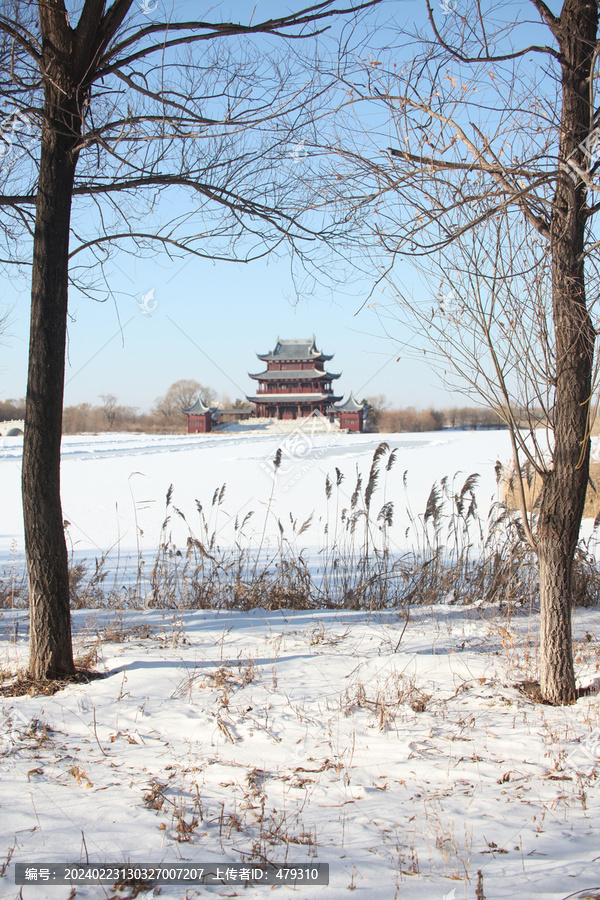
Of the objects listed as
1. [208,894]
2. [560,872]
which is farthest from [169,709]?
[560,872]

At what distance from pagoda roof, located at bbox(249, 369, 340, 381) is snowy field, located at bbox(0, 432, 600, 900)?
48.5 metres

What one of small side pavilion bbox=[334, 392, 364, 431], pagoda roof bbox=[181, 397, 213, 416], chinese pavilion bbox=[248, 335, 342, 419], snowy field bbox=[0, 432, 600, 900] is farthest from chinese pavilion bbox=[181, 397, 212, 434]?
snowy field bbox=[0, 432, 600, 900]

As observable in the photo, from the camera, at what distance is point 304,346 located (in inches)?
2185

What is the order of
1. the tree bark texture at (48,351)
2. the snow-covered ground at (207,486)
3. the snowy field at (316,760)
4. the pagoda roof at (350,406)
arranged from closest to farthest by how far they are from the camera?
the snowy field at (316,760) < the tree bark texture at (48,351) < the snow-covered ground at (207,486) < the pagoda roof at (350,406)

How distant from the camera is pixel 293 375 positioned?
52.9 meters

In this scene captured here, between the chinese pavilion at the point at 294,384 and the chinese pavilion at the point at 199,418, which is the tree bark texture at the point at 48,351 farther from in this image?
the chinese pavilion at the point at 199,418

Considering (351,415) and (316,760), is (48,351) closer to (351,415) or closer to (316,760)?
(316,760)

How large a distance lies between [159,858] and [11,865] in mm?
383

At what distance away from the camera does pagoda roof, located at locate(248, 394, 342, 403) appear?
51.0m

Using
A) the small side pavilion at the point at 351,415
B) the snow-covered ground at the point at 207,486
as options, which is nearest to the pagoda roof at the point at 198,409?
the small side pavilion at the point at 351,415

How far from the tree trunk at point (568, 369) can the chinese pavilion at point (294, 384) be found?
47.8 meters

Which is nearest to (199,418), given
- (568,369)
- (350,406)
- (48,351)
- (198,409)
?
(198,409)

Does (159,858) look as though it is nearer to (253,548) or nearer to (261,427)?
(253,548)

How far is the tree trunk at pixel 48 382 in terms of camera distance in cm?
288
